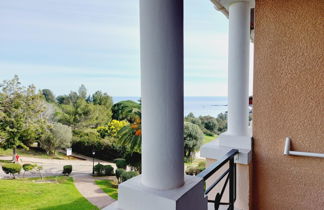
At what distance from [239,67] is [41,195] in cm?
615

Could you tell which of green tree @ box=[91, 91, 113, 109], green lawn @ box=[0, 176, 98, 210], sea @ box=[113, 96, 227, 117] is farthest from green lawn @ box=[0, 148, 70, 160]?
sea @ box=[113, 96, 227, 117]

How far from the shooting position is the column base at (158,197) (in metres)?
0.67

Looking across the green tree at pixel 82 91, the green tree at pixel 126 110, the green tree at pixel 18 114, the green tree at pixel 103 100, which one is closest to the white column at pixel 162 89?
the green tree at pixel 18 114

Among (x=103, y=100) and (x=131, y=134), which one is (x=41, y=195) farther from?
(x=103, y=100)

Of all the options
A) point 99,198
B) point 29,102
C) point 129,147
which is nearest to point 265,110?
point 99,198

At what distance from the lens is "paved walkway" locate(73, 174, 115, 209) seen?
6.39 m

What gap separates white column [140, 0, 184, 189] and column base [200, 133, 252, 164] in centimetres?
89

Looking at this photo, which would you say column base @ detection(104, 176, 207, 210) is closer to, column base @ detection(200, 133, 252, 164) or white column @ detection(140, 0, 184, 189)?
white column @ detection(140, 0, 184, 189)

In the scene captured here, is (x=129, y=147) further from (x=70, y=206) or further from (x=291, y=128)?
(x=291, y=128)

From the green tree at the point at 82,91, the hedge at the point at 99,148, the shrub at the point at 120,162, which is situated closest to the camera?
the hedge at the point at 99,148

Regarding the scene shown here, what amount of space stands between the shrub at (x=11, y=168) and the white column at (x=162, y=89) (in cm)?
607

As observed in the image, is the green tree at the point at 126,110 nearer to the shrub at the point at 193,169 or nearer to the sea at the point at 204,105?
the sea at the point at 204,105

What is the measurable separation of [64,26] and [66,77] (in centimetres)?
283

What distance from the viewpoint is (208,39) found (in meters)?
16.2
